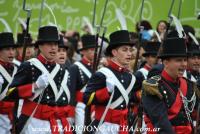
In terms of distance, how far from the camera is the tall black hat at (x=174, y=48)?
30.7 feet

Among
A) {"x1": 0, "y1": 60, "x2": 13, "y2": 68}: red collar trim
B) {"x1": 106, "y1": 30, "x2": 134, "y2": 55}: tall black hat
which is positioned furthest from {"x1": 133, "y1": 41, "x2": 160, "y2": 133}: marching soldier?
{"x1": 0, "y1": 60, "x2": 13, "y2": 68}: red collar trim

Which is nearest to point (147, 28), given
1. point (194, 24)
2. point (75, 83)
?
point (194, 24)

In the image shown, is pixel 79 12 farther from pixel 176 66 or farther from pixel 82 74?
pixel 176 66

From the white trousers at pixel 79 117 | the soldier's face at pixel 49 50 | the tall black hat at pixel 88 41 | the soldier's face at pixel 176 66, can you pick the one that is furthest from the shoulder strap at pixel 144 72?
the soldier's face at pixel 176 66

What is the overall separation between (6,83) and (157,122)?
4.38m

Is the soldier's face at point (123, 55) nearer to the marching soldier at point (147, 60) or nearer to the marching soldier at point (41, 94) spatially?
the marching soldier at point (41, 94)

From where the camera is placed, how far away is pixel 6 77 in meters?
12.9

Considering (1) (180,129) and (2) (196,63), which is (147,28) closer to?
(2) (196,63)

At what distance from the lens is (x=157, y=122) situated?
29.7 feet

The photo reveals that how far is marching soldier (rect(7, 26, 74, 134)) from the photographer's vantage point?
1117 cm

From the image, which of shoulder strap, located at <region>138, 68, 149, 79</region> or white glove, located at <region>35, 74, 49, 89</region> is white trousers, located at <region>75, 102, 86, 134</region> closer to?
shoulder strap, located at <region>138, 68, 149, 79</region>

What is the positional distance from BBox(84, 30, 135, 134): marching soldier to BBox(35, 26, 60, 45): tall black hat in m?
0.83

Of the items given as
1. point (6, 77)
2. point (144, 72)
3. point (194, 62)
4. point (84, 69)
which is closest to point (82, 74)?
point (84, 69)

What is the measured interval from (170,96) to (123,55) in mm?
2159
